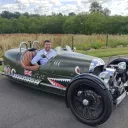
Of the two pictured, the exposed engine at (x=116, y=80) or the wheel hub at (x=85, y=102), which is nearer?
the wheel hub at (x=85, y=102)

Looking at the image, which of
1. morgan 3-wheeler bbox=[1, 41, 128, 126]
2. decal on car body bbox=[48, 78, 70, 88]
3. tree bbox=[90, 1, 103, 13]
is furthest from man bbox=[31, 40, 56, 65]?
tree bbox=[90, 1, 103, 13]

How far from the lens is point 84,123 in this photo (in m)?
3.92

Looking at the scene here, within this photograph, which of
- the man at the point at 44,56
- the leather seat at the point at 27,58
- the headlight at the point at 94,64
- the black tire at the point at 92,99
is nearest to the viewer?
the black tire at the point at 92,99

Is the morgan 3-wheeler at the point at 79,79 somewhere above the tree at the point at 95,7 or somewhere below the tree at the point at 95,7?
below

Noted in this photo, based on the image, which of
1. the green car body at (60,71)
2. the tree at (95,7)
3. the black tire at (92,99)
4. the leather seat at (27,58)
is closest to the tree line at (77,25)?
the tree at (95,7)

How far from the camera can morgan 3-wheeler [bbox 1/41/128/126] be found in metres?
3.80

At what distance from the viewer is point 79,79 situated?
12.9ft

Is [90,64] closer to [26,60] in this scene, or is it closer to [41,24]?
[26,60]

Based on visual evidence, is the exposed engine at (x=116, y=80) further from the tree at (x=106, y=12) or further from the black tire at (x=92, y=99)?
the tree at (x=106, y=12)

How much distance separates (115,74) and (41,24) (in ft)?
234

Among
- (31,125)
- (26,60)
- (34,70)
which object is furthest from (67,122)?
(26,60)

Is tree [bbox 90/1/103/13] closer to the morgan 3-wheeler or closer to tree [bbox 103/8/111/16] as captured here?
tree [bbox 103/8/111/16]

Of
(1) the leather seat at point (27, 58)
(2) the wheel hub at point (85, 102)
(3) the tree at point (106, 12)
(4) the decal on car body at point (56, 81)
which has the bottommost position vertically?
(2) the wheel hub at point (85, 102)

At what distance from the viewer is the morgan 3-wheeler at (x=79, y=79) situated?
3.80m
